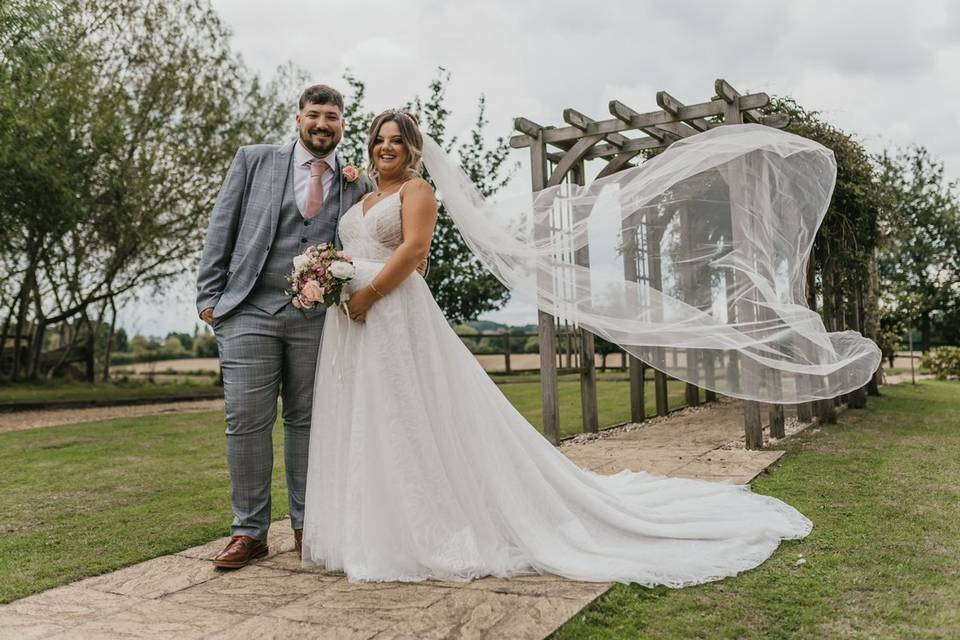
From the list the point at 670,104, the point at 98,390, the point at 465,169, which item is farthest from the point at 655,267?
the point at 98,390

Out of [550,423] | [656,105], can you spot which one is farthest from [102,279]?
[656,105]

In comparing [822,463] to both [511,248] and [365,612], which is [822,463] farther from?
[365,612]

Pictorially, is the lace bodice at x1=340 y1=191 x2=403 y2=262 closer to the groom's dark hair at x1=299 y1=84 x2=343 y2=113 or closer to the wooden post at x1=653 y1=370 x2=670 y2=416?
the groom's dark hair at x1=299 y1=84 x2=343 y2=113

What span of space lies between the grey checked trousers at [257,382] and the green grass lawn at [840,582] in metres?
1.57

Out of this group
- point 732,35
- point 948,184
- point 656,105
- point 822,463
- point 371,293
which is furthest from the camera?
point 948,184

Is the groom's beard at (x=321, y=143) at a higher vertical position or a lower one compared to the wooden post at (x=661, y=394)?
higher

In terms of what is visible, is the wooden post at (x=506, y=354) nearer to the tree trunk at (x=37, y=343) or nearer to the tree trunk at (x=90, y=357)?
the tree trunk at (x=90, y=357)

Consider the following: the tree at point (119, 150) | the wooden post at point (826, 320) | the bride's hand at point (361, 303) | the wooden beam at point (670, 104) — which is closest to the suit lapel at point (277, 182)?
the bride's hand at point (361, 303)

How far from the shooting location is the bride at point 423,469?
10.2 feet

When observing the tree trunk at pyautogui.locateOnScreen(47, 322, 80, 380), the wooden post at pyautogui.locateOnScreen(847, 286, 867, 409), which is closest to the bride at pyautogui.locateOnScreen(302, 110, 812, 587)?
the wooden post at pyautogui.locateOnScreen(847, 286, 867, 409)

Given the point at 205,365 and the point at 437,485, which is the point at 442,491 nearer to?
the point at 437,485

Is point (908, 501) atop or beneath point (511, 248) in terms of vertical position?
beneath

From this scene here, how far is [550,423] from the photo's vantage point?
24.5 feet

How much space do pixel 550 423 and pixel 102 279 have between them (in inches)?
456
